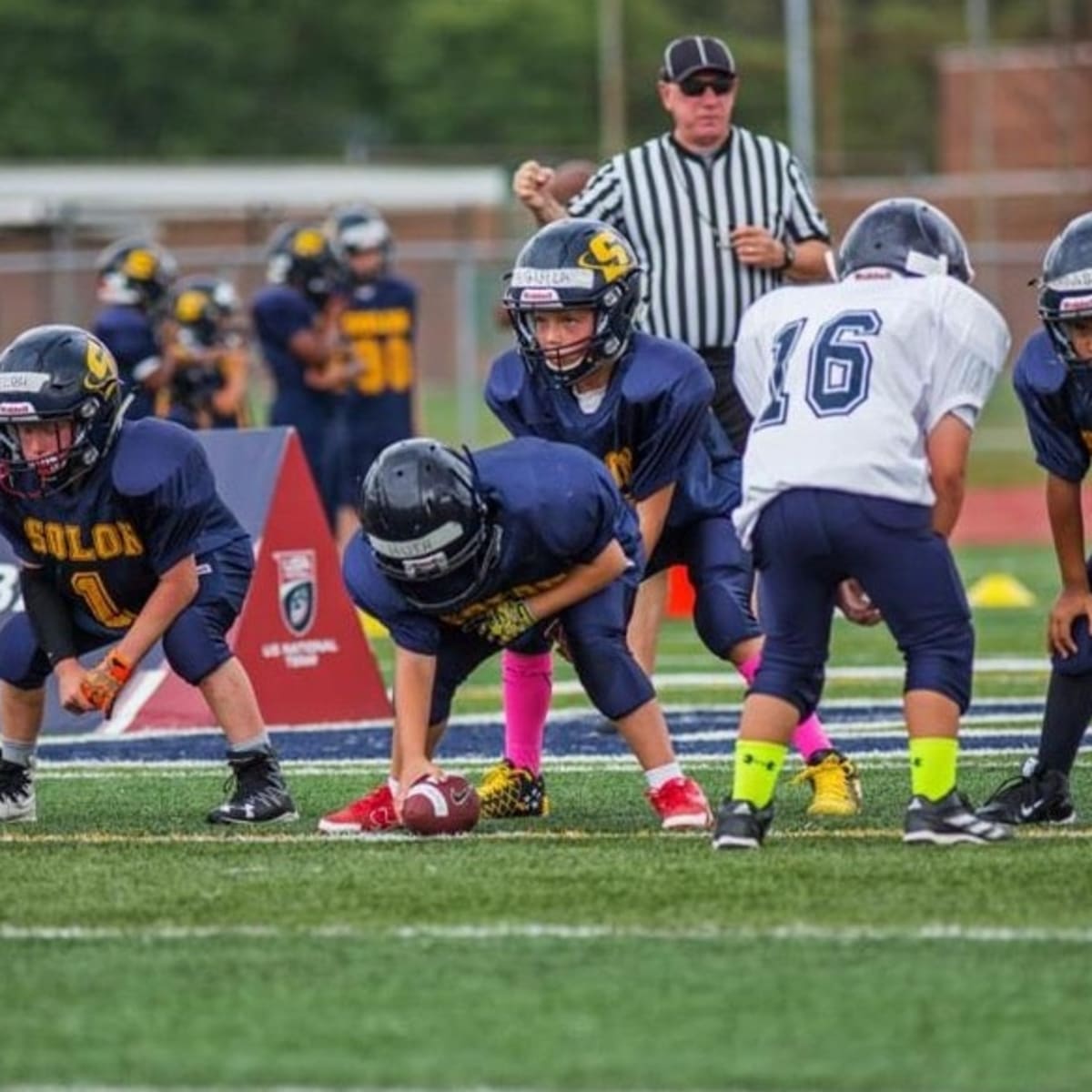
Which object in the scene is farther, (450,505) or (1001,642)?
(1001,642)

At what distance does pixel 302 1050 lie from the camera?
4.57 meters

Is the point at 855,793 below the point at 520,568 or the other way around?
below

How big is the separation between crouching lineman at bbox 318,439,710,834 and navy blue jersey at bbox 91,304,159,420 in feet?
23.7

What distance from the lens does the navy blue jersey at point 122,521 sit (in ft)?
23.2

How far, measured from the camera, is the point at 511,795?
7.27 m

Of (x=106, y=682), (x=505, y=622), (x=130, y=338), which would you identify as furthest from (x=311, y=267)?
(x=505, y=622)

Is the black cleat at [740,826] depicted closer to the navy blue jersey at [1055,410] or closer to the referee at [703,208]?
the navy blue jersey at [1055,410]

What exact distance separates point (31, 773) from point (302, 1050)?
320 centimetres

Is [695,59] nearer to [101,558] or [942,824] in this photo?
[101,558]

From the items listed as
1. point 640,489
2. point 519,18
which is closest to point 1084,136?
point 519,18

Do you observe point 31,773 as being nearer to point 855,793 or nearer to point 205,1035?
point 855,793

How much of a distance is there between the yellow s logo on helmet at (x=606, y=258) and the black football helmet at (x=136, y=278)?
287 inches

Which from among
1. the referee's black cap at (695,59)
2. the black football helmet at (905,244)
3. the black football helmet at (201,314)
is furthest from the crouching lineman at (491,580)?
the black football helmet at (201,314)

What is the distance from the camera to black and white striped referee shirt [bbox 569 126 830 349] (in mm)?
8984
